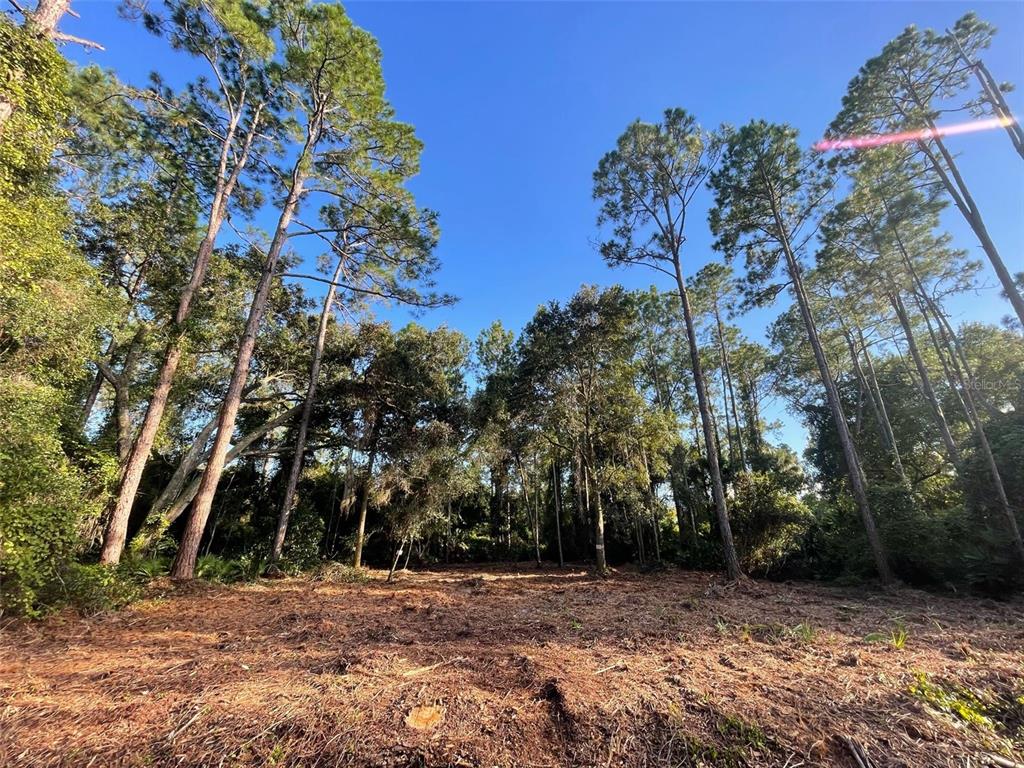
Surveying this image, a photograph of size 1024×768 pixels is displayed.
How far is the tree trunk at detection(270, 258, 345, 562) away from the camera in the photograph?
11156mm

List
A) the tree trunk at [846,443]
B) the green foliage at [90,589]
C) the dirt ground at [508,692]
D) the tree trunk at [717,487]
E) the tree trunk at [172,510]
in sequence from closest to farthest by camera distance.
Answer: the dirt ground at [508,692] < the green foliage at [90,589] < the tree trunk at [172,510] < the tree trunk at [846,443] < the tree trunk at [717,487]

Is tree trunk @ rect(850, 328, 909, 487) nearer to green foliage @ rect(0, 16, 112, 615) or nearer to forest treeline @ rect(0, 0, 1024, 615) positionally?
forest treeline @ rect(0, 0, 1024, 615)

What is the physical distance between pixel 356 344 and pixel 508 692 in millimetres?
12659

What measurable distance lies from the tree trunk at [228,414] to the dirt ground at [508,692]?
2389 millimetres

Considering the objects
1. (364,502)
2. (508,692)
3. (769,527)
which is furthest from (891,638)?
(364,502)

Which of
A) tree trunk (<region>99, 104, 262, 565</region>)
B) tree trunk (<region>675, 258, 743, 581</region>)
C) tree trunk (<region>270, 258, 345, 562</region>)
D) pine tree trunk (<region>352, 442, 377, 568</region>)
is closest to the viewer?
tree trunk (<region>99, 104, 262, 565</region>)

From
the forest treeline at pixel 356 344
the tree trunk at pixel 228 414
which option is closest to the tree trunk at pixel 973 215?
the forest treeline at pixel 356 344

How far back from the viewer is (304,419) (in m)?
12.1

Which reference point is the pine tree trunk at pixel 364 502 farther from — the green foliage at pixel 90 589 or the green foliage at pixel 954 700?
the green foliage at pixel 954 700

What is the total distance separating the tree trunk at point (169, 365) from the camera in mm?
6805

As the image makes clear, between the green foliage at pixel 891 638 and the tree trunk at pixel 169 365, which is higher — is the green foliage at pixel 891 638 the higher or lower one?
the lower one

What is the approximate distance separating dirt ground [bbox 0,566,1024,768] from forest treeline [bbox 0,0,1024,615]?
246 centimetres

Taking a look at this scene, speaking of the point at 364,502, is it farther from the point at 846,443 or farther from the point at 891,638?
the point at 846,443

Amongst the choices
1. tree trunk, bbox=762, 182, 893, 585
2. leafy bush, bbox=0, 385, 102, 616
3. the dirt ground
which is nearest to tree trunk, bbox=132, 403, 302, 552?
leafy bush, bbox=0, 385, 102, 616
